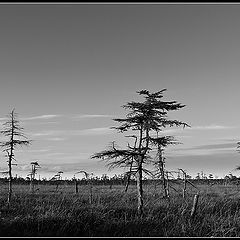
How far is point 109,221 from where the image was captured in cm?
1580

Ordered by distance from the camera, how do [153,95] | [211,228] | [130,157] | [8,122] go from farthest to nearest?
1. [8,122]
2. [153,95]
3. [130,157]
4. [211,228]

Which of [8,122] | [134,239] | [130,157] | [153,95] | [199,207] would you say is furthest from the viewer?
[8,122]

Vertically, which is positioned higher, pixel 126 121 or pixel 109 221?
pixel 126 121

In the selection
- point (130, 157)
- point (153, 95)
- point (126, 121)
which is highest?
point (153, 95)

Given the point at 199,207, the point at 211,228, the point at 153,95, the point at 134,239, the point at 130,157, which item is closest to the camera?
the point at 134,239

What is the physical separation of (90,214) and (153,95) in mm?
9769

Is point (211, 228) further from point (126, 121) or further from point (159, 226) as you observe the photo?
point (126, 121)

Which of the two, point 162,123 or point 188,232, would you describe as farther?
point 162,123

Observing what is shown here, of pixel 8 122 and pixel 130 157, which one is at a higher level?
pixel 8 122

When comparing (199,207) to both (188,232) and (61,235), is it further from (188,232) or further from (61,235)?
(61,235)

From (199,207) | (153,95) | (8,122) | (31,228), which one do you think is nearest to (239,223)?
(199,207)

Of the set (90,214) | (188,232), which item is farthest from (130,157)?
(188,232)

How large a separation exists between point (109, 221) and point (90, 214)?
120 centimetres

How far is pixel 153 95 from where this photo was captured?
23.3 m
